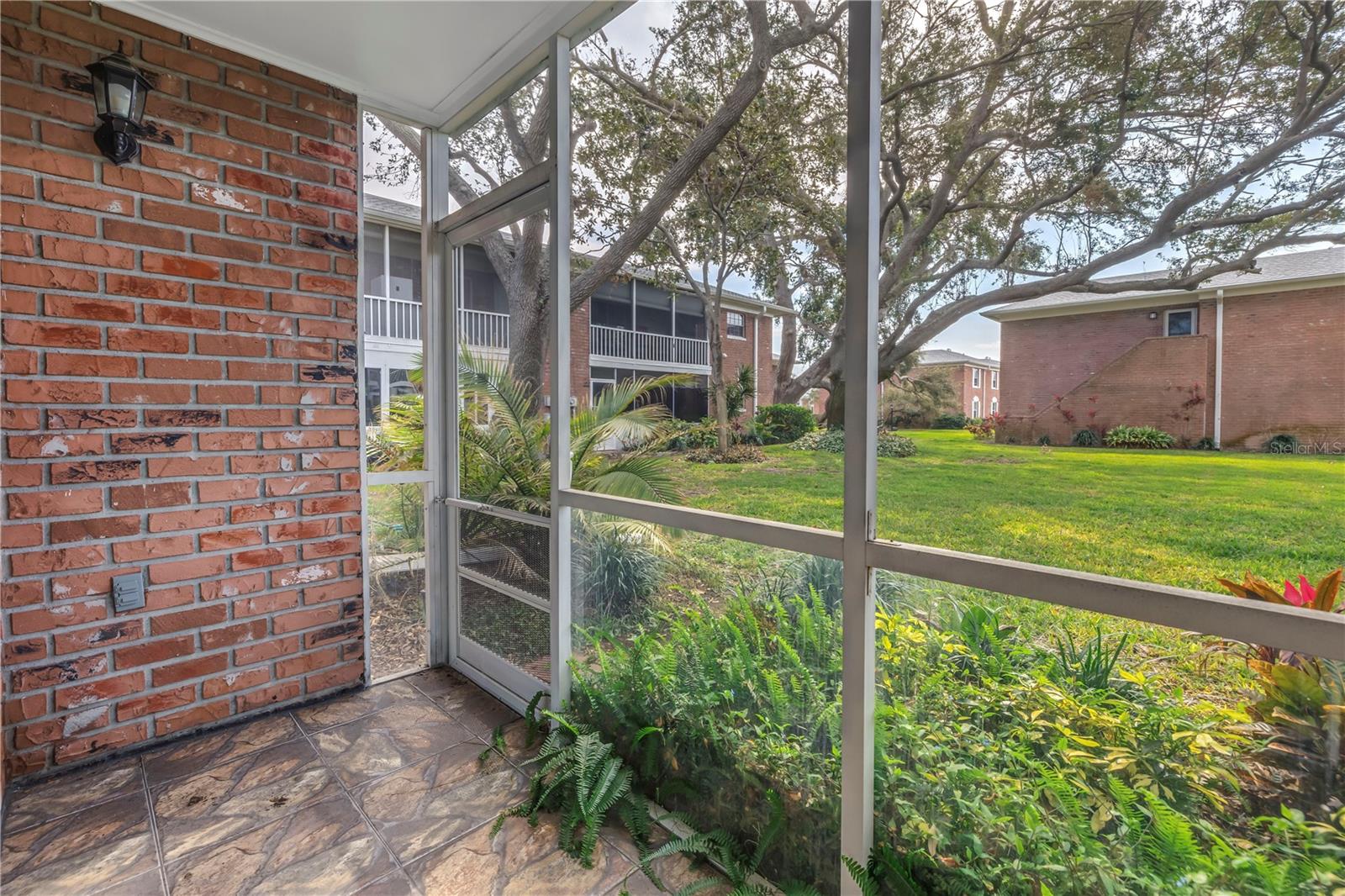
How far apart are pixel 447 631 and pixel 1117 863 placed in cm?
298

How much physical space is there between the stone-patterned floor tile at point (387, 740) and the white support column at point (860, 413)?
5.36 ft

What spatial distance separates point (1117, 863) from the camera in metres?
1.14

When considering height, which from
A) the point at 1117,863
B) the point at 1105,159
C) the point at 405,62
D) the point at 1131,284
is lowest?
the point at 1117,863

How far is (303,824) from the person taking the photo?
75.9 inches

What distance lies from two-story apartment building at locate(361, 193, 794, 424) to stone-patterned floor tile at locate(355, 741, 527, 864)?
1.52 m

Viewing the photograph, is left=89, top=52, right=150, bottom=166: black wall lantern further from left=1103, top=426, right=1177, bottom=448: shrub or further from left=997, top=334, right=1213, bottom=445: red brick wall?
left=1103, top=426, right=1177, bottom=448: shrub

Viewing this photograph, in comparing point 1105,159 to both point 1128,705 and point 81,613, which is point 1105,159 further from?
point 81,613

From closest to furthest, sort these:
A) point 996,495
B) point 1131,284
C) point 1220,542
Result: 1. point 1220,542
2. point 1131,284
3. point 996,495

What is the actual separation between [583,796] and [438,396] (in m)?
2.15

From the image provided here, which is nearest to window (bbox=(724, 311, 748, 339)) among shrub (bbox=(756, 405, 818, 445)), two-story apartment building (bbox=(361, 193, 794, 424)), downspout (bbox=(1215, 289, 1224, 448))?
two-story apartment building (bbox=(361, 193, 794, 424))

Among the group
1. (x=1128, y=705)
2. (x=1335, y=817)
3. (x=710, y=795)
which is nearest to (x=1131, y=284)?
(x=1128, y=705)

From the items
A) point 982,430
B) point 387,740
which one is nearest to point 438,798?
point 387,740

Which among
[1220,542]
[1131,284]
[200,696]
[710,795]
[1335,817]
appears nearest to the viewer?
[1335,817]

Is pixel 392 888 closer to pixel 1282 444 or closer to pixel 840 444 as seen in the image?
pixel 840 444
